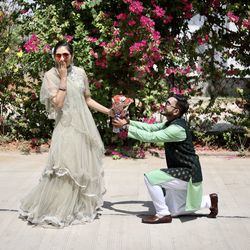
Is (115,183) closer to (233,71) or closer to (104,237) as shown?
(104,237)

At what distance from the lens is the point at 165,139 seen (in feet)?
15.1

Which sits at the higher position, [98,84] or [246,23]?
[246,23]

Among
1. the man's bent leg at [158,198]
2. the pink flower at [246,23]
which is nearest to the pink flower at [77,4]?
the pink flower at [246,23]

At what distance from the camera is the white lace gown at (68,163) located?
4.62 m

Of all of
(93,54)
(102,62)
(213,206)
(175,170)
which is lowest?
(213,206)

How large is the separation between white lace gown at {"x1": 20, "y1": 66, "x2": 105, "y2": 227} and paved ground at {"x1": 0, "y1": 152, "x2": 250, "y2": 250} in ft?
0.46

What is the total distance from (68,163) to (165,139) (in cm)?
88

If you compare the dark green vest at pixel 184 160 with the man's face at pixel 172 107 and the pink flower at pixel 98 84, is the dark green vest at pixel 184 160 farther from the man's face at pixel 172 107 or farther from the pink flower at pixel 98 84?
the pink flower at pixel 98 84

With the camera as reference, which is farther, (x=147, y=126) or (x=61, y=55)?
(x=147, y=126)

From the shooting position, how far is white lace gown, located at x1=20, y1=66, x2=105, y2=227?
4617 millimetres

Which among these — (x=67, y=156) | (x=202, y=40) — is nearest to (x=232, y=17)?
(x=202, y=40)

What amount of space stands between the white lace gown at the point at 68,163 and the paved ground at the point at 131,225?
0.46 feet

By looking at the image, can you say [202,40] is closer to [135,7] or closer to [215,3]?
[215,3]

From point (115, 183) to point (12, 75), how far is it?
126 inches
